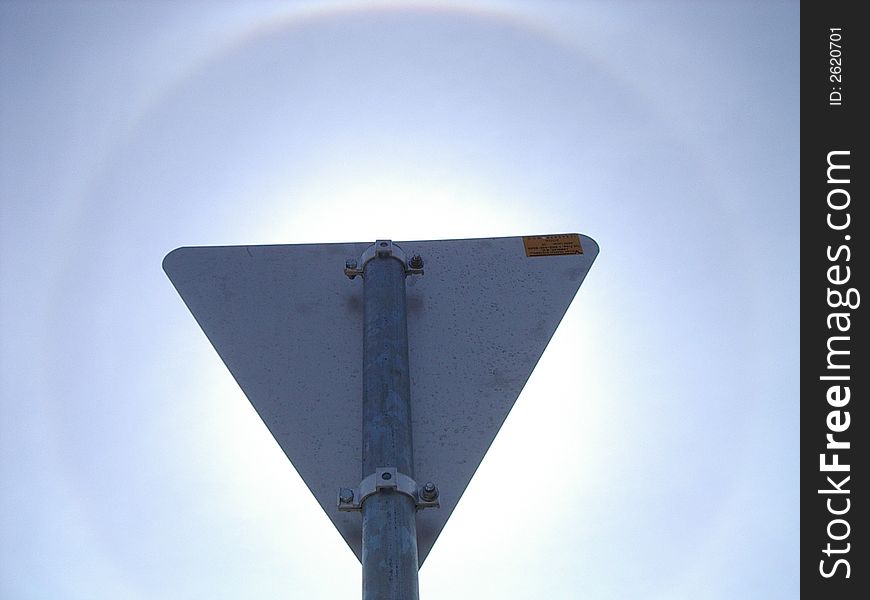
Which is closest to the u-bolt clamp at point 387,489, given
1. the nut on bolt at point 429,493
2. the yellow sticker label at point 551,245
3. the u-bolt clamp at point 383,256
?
the nut on bolt at point 429,493

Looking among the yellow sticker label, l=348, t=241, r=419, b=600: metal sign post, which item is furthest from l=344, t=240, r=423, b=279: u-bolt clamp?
the yellow sticker label

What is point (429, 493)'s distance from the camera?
3180 millimetres

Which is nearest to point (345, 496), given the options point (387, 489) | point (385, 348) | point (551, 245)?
point (387, 489)

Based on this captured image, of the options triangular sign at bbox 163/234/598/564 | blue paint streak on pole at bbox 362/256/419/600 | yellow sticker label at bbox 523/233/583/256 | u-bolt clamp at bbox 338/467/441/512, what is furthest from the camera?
yellow sticker label at bbox 523/233/583/256

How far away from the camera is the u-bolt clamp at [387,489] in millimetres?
3055

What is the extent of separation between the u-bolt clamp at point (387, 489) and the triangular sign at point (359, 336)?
0.08 m

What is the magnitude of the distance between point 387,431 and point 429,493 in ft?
0.77

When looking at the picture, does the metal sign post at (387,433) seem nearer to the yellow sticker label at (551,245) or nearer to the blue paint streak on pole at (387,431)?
the blue paint streak on pole at (387,431)

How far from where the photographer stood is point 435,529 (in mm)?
3252

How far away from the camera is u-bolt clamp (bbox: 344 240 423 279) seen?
3.90m

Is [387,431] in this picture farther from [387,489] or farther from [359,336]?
[359,336]

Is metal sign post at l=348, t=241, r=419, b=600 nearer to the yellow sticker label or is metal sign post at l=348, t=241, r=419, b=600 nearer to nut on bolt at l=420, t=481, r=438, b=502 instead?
nut on bolt at l=420, t=481, r=438, b=502
